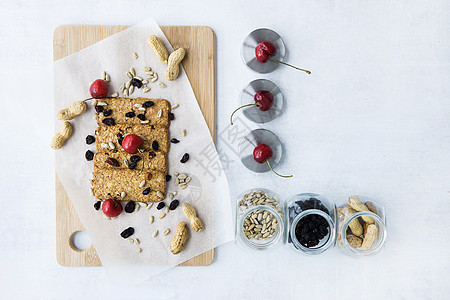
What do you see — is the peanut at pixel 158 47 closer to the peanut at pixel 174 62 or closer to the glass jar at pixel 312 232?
the peanut at pixel 174 62

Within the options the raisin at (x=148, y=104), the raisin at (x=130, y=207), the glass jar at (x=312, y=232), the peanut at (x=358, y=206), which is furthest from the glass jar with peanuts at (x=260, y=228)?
the raisin at (x=148, y=104)

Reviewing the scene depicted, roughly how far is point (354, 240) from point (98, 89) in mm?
1056

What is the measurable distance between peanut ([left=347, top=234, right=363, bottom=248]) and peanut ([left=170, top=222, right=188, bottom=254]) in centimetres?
59

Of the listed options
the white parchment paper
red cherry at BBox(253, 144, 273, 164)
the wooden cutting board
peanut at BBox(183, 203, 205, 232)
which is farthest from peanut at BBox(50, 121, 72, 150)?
red cherry at BBox(253, 144, 273, 164)

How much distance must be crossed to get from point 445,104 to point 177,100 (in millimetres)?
1038

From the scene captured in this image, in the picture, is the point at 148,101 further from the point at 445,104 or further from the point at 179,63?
the point at 445,104

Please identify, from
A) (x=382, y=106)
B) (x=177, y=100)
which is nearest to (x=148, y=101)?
(x=177, y=100)

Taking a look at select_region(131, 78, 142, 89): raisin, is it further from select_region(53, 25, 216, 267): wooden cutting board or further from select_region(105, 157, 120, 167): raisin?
select_region(105, 157, 120, 167): raisin

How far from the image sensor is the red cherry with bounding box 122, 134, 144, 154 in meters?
1.31

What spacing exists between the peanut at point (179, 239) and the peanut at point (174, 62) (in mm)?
558

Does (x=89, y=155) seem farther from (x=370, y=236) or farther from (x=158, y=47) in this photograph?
(x=370, y=236)

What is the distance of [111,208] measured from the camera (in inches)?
53.0

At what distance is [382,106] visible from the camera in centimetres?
142

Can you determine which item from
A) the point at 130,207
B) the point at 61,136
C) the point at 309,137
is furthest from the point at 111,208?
the point at 309,137
